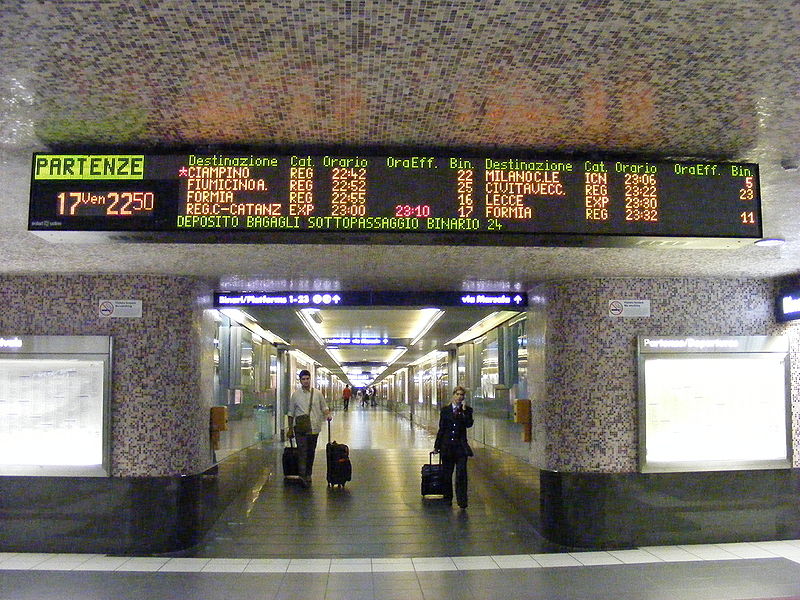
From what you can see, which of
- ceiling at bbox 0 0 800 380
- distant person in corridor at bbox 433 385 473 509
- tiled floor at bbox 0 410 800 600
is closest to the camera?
ceiling at bbox 0 0 800 380

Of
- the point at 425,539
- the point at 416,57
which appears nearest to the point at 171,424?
the point at 425,539

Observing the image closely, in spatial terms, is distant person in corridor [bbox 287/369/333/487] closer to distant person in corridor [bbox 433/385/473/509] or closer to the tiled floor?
the tiled floor

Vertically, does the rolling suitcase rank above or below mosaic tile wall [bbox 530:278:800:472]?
below

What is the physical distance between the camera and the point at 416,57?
305 centimetres

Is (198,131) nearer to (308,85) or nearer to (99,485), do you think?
(308,85)

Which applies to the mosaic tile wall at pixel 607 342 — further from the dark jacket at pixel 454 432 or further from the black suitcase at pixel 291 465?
the black suitcase at pixel 291 465

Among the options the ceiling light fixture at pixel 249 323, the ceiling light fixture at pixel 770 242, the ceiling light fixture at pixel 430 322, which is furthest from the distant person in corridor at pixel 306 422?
the ceiling light fixture at pixel 770 242

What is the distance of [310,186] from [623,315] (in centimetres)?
471

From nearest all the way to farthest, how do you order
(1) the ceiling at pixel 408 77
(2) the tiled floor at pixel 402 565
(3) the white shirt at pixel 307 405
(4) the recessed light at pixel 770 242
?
1. (1) the ceiling at pixel 408 77
2. (4) the recessed light at pixel 770 242
3. (2) the tiled floor at pixel 402 565
4. (3) the white shirt at pixel 307 405

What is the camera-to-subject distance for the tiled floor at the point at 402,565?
5.87m

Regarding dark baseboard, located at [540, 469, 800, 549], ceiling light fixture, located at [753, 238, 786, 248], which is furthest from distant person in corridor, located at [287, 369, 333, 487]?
ceiling light fixture, located at [753, 238, 786, 248]

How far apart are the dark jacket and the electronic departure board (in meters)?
5.97

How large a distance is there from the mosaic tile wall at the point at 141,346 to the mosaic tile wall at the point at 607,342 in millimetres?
3749

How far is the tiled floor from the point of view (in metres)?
5.87
